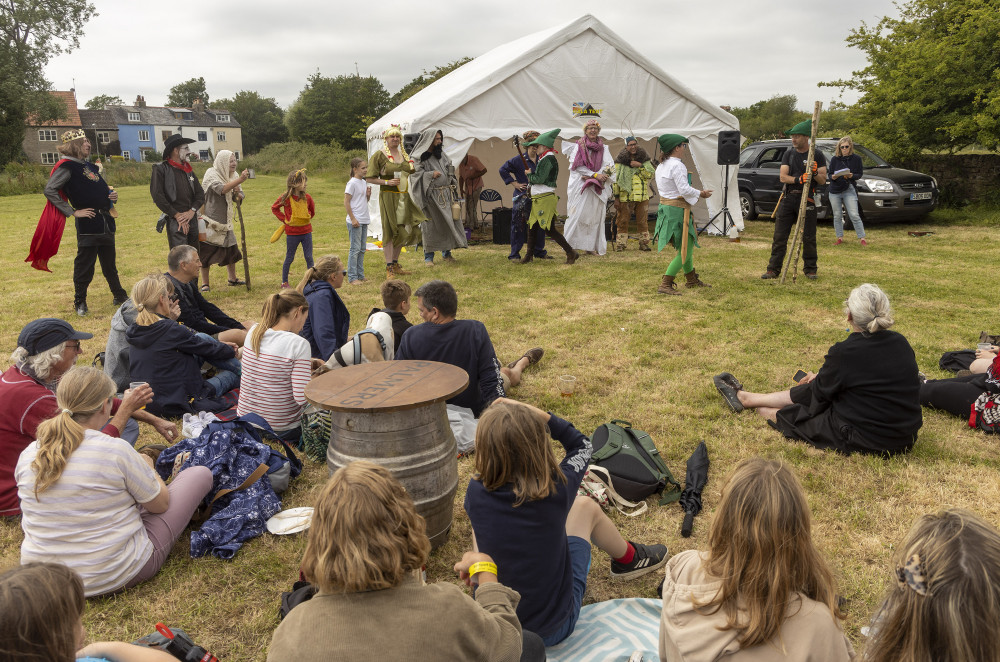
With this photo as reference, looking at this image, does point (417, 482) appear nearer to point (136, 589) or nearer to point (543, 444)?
point (543, 444)

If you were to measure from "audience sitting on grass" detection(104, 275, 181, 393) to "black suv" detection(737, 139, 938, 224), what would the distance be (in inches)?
452

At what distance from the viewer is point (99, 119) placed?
237ft

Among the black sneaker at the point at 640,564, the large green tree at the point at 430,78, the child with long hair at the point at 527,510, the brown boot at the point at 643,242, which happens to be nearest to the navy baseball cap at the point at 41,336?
the child with long hair at the point at 527,510

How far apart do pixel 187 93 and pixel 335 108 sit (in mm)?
57244

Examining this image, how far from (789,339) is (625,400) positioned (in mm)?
2245

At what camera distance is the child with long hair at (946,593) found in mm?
1332

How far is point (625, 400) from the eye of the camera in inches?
204

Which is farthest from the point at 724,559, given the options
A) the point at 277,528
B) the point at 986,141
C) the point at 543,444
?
the point at 986,141

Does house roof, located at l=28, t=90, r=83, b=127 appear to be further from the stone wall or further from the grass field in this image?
the stone wall

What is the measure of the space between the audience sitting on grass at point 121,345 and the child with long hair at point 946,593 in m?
4.74

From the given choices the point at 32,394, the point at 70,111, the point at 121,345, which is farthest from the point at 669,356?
the point at 70,111

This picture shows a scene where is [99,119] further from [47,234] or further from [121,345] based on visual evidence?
[121,345]

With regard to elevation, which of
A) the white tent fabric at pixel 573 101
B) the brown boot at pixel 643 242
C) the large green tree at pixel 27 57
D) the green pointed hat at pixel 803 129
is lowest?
the brown boot at pixel 643 242

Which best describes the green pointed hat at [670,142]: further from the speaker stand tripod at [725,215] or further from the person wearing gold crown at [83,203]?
the person wearing gold crown at [83,203]
